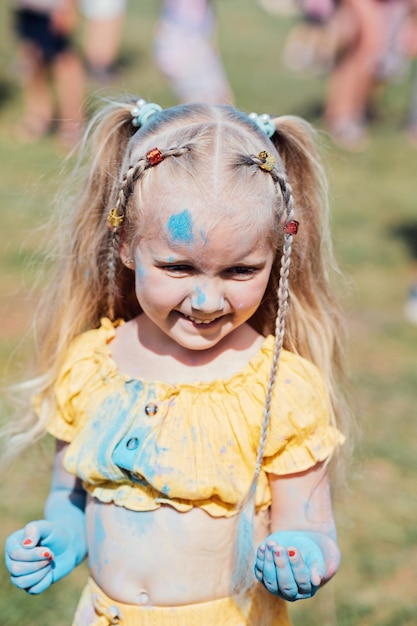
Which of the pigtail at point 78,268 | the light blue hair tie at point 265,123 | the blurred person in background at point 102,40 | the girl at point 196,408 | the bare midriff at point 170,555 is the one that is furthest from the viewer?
the blurred person in background at point 102,40

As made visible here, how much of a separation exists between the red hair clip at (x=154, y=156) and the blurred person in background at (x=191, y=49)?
318 inches

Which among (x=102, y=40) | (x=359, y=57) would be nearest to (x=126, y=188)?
→ (x=359, y=57)

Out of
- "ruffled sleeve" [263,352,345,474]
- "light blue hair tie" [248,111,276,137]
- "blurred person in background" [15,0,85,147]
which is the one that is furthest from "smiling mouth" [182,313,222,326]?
"blurred person in background" [15,0,85,147]

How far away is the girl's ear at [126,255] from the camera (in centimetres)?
223

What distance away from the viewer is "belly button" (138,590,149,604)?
219 cm

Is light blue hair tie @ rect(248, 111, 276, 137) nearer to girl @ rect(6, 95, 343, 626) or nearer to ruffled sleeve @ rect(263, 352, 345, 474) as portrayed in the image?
girl @ rect(6, 95, 343, 626)

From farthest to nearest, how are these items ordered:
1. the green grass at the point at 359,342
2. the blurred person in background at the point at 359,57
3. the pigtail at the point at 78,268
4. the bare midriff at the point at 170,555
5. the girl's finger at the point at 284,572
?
1. the blurred person in background at the point at 359,57
2. the green grass at the point at 359,342
3. the pigtail at the point at 78,268
4. the bare midriff at the point at 170,555
5. the girl's finger at the point at 284,572

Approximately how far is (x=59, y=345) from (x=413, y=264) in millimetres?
4891

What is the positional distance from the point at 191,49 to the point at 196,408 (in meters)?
8.55

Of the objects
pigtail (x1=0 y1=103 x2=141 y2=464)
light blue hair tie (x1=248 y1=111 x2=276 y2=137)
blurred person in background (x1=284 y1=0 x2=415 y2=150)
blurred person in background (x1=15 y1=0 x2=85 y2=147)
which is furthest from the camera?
blurred person in background (x1=284 y1=0 x2=415 y2=150)

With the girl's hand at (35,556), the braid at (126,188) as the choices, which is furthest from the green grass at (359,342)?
the girl's hand at (35,556)

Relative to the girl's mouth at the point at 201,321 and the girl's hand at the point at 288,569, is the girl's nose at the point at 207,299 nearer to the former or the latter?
the girl's mouth at the point at 201,321

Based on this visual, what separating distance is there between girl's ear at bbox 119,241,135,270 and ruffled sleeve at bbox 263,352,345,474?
43cm

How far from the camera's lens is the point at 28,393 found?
257cm
